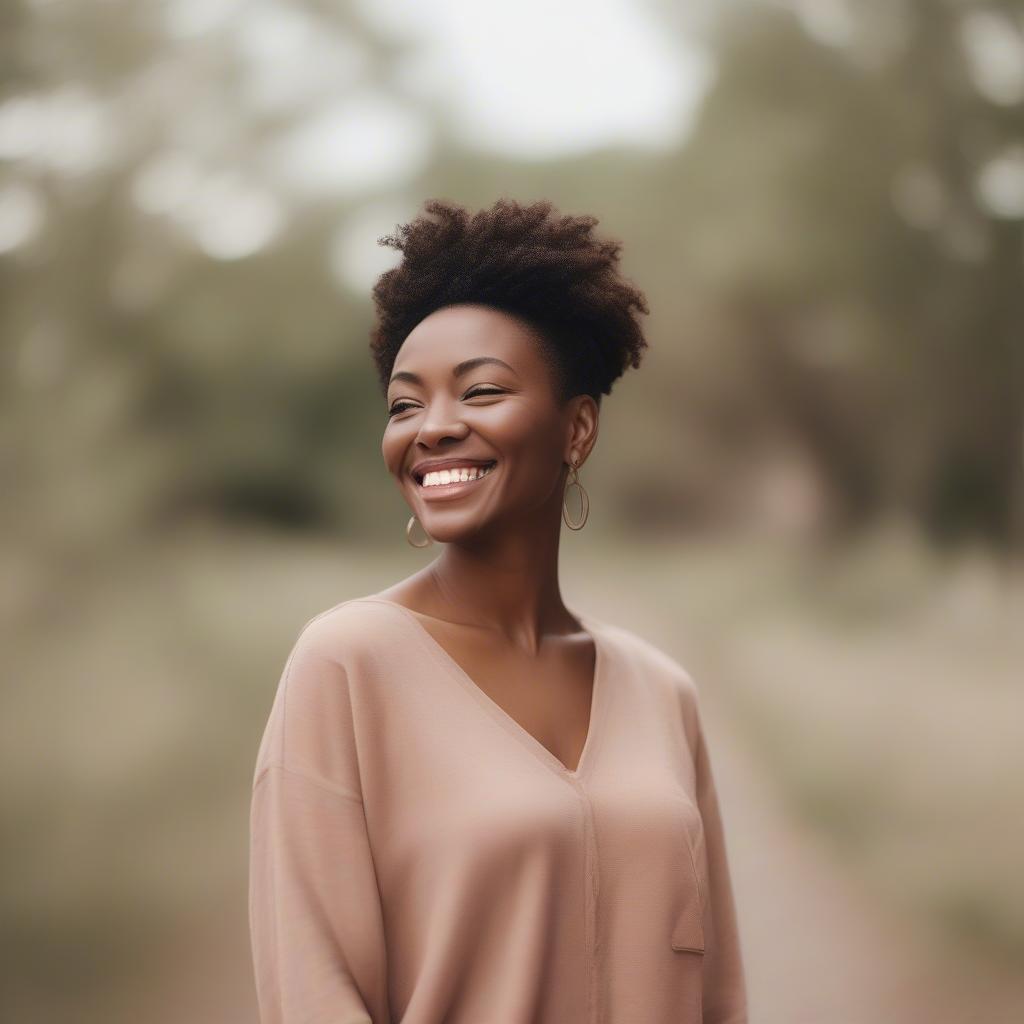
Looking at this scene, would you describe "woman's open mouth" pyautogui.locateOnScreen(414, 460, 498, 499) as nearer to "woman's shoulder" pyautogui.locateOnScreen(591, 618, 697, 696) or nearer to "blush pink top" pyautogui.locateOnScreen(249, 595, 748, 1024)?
"blush pink top" pyautogui.locateOnScreen(249, 595, 748, 1024)

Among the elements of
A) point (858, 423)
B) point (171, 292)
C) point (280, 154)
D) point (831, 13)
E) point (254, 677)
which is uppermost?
point (831, 13)

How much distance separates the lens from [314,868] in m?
1.16

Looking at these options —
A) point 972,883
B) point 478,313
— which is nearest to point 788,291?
point 972,883

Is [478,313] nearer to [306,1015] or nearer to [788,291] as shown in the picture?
[306,1015]

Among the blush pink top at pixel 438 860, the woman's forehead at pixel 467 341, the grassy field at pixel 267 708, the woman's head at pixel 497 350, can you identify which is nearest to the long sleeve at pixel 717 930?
the blush pink top at pixel 438 860

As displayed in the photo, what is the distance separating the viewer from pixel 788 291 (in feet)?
11.4

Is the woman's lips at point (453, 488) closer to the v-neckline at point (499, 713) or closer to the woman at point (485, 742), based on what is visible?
the woman at point (485, 742)

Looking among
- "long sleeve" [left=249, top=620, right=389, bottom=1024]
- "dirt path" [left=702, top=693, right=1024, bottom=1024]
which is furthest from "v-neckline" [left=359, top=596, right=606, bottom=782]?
"dirt path" [left=702, top=693, right=1024, bottom=1024]

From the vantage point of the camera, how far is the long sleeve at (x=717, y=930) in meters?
1.50

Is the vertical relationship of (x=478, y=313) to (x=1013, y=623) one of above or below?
above

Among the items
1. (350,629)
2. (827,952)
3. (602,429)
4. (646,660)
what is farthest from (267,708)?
(350,629)

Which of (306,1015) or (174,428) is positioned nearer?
(306,1015)

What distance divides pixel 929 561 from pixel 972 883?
0.87 meters

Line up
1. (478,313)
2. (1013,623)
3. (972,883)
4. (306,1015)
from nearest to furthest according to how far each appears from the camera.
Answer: (306,1015), (478,313), (972,883), (1013,623)
